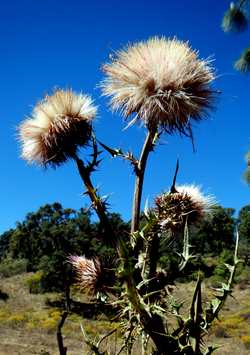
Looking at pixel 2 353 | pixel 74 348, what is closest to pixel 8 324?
pixel 74 348

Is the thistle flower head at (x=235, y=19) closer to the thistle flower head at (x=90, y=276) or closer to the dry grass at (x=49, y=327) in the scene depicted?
the dry grass at (x=49, y=327)

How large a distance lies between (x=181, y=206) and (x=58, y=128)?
850mm

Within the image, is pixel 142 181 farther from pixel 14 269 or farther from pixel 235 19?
pixel 14 269

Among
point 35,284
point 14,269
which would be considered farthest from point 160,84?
point 14,269

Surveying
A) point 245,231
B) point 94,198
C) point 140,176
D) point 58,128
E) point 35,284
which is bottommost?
point 94,198

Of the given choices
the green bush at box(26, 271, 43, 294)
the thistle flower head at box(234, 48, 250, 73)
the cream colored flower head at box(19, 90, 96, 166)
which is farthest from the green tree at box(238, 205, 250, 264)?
the cream colored flower head at box(19, 90, 96, 166)

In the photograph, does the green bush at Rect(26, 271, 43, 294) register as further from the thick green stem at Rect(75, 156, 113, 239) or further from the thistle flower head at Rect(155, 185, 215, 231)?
the thick green stem at Rect(75, 156, 113, 239)

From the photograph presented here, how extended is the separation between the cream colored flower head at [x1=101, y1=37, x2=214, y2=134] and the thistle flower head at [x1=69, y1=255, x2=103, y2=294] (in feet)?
2.62

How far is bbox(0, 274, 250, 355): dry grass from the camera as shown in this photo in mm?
25562

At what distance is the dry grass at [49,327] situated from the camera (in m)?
25.6

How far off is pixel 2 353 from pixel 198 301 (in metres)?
21.3

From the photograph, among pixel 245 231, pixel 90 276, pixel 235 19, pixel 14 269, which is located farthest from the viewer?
pixel 245 231

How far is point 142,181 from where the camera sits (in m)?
2.94

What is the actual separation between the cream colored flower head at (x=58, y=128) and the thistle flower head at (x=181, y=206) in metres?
0.62
